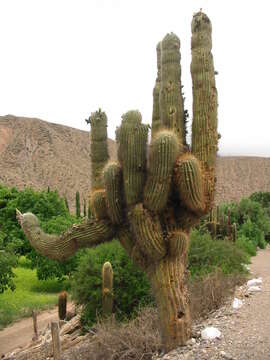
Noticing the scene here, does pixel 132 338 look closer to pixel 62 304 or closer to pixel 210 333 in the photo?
pixel 210 333

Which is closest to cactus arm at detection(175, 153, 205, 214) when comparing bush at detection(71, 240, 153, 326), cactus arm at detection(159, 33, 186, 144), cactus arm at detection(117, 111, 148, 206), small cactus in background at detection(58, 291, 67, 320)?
cactus arm at detection(117, 111, 148, 206)

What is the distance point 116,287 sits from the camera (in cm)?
1230

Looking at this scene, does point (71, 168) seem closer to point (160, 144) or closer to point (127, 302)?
point (127, 302)

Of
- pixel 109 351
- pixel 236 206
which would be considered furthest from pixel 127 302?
pixel 236 206

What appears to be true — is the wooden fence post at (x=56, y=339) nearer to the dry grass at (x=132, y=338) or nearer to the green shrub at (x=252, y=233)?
the dry grass at (x=132, y=338)

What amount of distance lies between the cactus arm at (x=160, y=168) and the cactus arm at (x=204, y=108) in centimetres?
61

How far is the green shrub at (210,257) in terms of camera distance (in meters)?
13.6

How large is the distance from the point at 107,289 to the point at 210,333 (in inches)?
147

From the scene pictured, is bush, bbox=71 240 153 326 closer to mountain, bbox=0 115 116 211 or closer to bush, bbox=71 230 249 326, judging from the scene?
bush, bbox=71 230 249 326

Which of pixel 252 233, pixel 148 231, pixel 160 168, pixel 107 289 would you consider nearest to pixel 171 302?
pixel 148 231

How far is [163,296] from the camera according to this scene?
24.8ft

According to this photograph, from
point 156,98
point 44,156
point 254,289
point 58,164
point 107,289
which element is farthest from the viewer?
point 44,156

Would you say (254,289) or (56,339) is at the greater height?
(254,289)

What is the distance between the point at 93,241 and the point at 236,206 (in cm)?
2891
